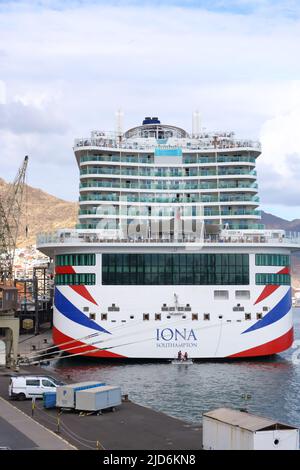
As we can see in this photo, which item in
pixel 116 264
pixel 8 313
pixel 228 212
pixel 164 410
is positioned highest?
pixel 228 212

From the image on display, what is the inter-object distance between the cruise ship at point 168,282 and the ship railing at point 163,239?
3.4 inches

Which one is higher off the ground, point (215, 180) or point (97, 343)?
point (215, 180)

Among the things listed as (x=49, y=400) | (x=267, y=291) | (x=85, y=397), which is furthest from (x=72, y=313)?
(x=85, y=397)

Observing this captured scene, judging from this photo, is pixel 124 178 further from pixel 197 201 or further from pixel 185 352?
pixel 185 352

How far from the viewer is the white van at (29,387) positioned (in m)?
44.2

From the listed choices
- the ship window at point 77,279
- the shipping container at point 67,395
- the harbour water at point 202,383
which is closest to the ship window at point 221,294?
the harbour water at point 202,383

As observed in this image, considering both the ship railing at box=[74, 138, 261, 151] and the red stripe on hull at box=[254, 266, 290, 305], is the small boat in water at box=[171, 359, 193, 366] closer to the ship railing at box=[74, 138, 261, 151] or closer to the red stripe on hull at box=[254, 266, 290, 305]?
the red stripe on hull at box=[254, 266, 290, 305]

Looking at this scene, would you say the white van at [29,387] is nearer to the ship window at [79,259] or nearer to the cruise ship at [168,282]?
the cruise ship at [168,282]

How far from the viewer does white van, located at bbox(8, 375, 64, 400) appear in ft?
145

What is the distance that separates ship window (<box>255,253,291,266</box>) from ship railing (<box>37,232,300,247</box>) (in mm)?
1208
